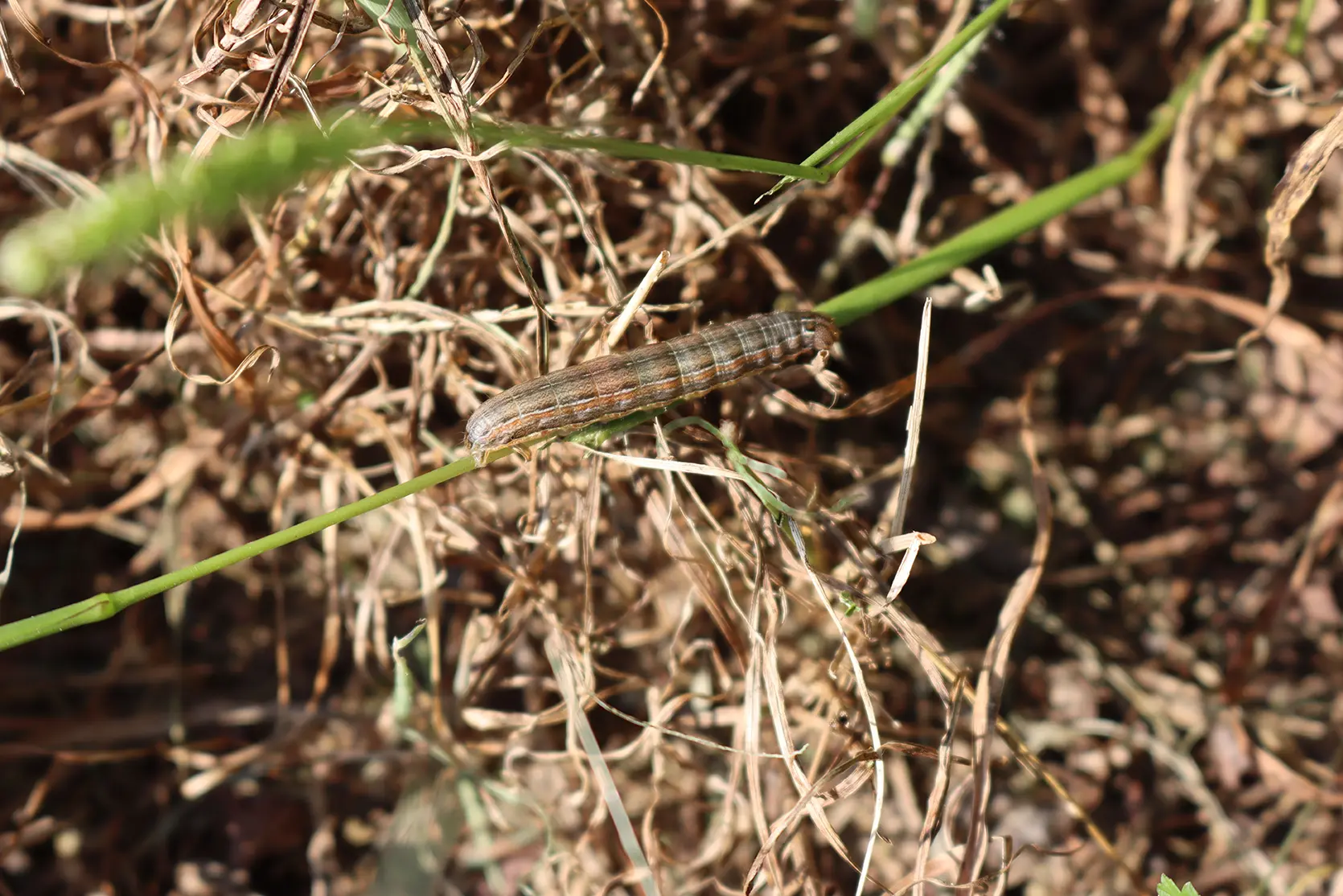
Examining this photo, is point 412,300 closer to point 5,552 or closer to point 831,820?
point 5,552

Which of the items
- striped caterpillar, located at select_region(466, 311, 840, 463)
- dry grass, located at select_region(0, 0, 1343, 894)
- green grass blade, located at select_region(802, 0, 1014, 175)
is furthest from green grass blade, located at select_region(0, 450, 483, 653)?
green grass blade, located at select_region(802, 0, 1014, 175)

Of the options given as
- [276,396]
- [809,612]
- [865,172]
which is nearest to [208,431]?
[276,396]

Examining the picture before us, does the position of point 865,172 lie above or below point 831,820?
above

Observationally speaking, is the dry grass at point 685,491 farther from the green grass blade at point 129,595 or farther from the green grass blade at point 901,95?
the green grass blade at point 129,595

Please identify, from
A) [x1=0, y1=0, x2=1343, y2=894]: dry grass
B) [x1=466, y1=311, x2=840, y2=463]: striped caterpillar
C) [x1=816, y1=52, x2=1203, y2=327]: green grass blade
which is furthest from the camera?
[x1=0, y1=0, x2=1343, y2=894]: dry grass

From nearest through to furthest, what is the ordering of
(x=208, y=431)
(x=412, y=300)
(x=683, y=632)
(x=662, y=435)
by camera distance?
(x=662, y=435) < (x=412, y=300) < (x=683, y=632) < (x=208, y=431)

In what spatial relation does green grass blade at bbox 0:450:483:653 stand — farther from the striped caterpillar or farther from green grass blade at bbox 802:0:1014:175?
green grass blade at bbox 802:0:1014:175

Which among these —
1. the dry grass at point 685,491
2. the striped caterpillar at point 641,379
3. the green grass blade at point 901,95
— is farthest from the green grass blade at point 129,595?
the green grass blade at point 901,95
